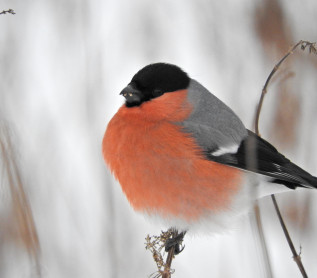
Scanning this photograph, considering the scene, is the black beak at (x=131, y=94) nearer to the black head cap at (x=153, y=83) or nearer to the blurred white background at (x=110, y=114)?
the black head cap at (x=153, y=83)

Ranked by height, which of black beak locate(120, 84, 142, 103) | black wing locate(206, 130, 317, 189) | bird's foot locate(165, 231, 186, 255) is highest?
black beak locate(120, 84, 142, 103)

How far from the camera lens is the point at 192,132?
2289 mm

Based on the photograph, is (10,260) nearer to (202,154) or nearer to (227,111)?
(202,154)

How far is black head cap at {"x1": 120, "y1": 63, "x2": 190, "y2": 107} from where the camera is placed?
2205 mm

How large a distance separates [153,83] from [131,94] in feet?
0.49

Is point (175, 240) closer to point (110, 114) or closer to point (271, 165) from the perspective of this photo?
point (271, 165)

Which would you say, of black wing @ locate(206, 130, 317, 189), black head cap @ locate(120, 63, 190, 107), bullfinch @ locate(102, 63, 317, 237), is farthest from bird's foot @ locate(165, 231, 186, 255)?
black head cap @ locate(120, 63, 190, 107)

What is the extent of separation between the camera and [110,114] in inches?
137

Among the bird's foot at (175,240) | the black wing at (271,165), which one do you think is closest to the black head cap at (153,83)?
the black wing at (271,165)

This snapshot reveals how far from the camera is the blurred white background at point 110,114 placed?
5.32 ft

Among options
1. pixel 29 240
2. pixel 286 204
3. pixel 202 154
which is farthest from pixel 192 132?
pixel 29 240

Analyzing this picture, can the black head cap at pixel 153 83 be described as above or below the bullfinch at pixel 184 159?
above

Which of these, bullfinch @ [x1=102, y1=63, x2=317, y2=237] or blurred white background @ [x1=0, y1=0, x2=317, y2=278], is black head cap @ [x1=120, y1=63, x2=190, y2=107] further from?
blurred white background @ [x1=0, y1=0, x2=317, y2=278]

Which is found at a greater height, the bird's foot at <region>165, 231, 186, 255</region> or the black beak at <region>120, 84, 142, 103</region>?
the black beak at <region>120, 84, 142, 103</region>
